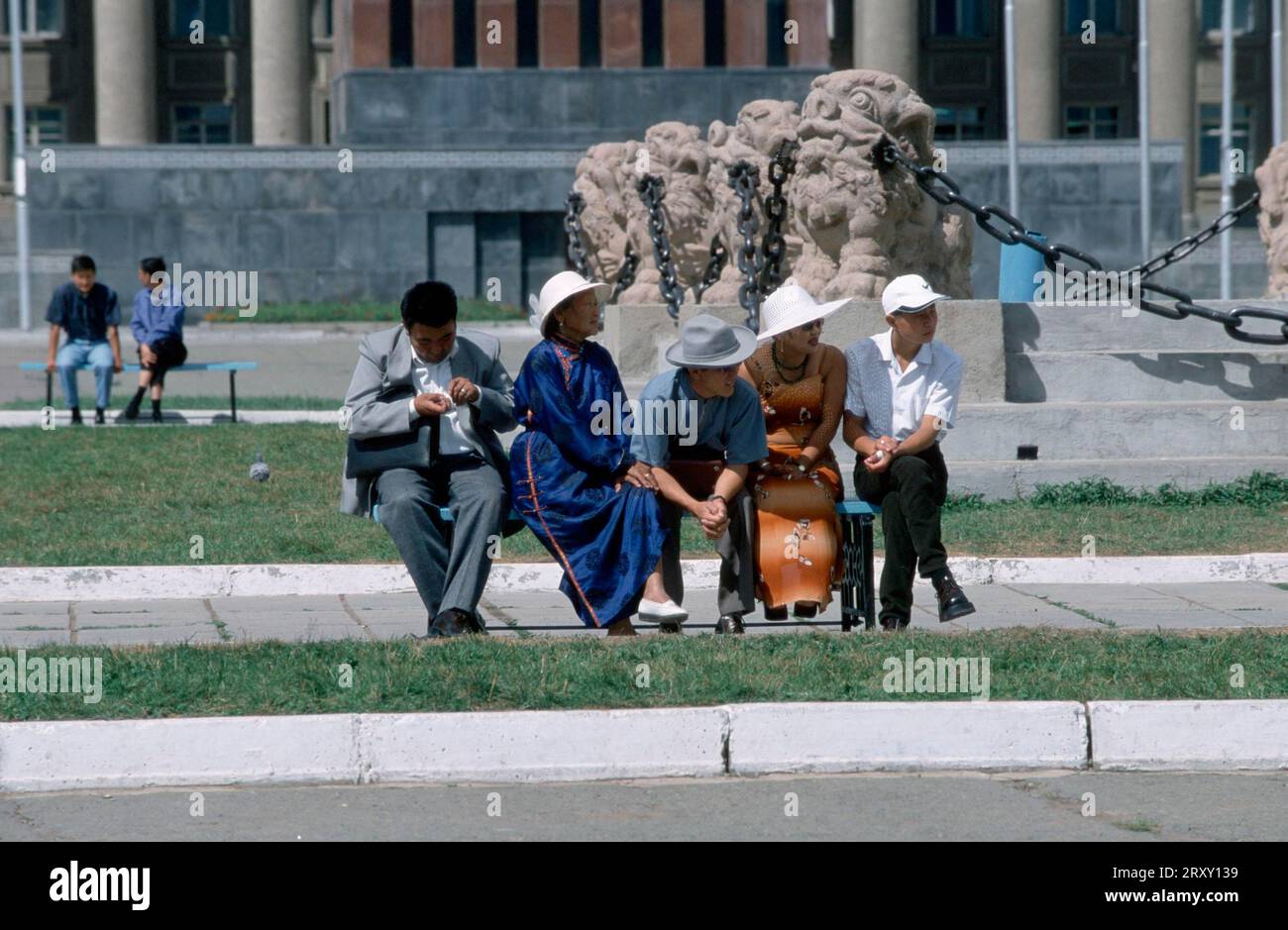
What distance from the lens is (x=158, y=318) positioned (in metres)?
18.6

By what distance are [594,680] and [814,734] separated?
826 mm

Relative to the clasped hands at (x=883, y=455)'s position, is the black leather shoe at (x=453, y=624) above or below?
below

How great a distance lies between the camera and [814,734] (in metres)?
6.50

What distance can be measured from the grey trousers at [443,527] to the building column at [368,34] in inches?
1306

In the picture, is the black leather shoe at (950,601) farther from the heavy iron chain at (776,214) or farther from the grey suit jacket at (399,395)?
the heavy iron chain at (776,214)

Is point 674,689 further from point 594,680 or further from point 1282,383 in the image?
point 1282,383

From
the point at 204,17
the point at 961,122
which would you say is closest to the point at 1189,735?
the point at 961,122

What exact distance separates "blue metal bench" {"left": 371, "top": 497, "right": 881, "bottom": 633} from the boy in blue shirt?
1036cm

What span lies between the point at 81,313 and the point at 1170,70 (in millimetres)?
35160

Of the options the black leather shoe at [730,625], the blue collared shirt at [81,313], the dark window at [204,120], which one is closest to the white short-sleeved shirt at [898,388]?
the black leather shoe at [730,625]

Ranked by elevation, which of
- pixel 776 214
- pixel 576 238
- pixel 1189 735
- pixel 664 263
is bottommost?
pixel 1189 735

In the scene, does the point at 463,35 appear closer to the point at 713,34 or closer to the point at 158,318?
the point at 713,34

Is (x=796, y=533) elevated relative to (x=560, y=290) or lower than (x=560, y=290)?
lower

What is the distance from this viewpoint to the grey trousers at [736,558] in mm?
8438
